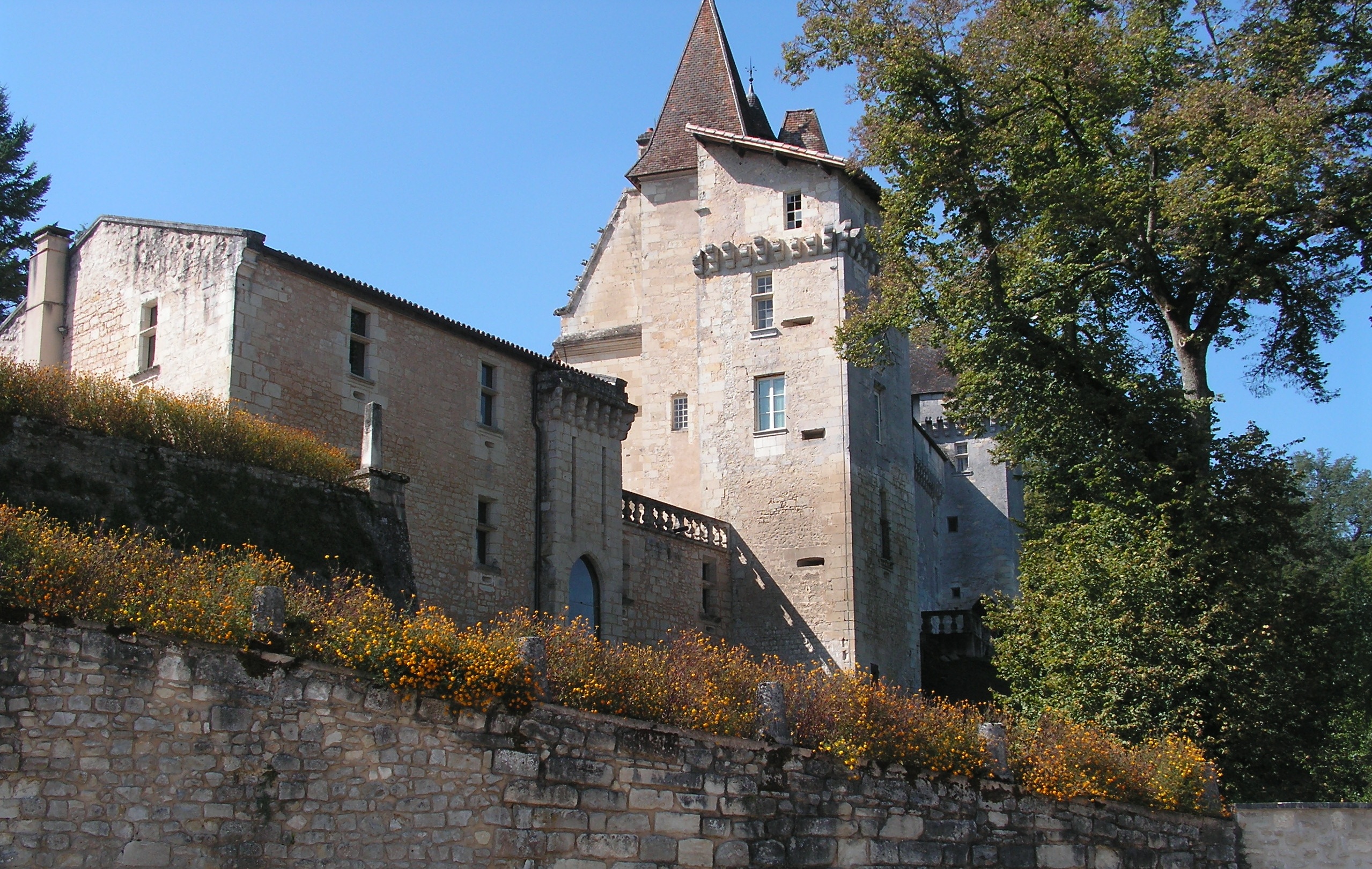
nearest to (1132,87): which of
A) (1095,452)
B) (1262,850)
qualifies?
(1095,452)

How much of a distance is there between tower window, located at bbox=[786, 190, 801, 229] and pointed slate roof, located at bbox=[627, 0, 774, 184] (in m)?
3.41

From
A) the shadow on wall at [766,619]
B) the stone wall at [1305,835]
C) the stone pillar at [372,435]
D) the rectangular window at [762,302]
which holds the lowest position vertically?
the stone wall at [1305,835]

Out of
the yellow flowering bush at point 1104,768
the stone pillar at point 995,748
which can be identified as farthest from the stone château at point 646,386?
the yellow flowering bush at point 1104,768

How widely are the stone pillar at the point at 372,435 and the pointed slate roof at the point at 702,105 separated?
56.5 ft

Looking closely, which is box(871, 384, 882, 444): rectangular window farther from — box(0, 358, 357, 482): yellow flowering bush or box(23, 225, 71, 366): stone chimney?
box(23, 225, 71, 366): stone chimney

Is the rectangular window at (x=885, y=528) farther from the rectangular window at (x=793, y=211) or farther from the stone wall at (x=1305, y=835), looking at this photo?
the stone wall at (x=1305, y=835)

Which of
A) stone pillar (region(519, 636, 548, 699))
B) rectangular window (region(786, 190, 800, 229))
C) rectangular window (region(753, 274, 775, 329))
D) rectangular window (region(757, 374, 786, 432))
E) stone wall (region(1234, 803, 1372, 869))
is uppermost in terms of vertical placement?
rectangular window (region(786, 190, 800, 229))

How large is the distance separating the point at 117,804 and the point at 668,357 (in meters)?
25.6

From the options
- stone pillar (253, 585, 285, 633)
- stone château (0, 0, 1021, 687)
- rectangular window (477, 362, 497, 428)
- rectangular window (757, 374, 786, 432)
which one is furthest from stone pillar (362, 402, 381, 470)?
rectangular window (757, 374, 786, 432)

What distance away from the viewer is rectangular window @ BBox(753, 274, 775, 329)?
3425 cm

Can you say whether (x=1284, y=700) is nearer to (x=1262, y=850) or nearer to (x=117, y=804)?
(x=1262, y=850)

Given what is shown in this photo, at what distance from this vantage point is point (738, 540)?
109ft

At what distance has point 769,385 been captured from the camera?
33.8m

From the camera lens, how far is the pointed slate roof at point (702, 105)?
123ft
